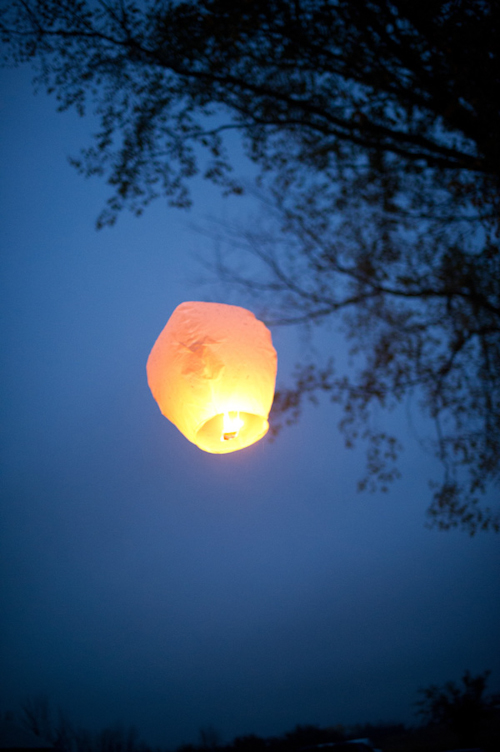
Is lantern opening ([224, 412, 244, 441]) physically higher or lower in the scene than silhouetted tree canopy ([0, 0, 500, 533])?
lower

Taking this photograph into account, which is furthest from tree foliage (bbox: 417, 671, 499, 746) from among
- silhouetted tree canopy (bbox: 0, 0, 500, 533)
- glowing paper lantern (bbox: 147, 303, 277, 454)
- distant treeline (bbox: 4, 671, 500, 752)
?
glowing paper lantern (bbox: 147, 303, 277, 454)

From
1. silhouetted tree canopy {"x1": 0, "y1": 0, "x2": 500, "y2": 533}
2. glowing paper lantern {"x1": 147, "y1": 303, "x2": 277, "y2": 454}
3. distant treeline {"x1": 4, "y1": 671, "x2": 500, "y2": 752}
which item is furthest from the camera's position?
distant treeline {"x1": 4, "y1": 671, "x2": 500, "y2": 752}

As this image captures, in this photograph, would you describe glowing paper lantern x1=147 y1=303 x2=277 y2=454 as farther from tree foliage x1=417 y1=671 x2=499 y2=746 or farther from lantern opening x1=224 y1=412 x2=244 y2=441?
tree foliage x1=417 y1=671 x2=499 y2=746

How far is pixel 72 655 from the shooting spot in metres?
3.74

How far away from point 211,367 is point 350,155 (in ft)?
9.51

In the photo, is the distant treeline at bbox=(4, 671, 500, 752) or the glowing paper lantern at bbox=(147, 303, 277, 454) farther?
the distant treeline at bbox=(4, 671, 500, 752)

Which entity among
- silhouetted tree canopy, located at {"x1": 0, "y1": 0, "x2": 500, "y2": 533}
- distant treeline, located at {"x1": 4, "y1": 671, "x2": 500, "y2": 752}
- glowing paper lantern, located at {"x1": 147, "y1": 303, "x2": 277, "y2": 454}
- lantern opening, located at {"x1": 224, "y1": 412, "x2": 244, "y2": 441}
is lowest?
distant treeline, located at {"x1": 4, "y1": 671, "x2": 500, "y2": 752}

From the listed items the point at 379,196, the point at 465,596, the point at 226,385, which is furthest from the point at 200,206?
the point at 465,596

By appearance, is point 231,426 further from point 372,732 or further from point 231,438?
point 372,732

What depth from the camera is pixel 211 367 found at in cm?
121

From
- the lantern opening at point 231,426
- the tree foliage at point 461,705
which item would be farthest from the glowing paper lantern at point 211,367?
the tree foliage at point 461,705

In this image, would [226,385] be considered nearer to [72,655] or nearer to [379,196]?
[379,196]

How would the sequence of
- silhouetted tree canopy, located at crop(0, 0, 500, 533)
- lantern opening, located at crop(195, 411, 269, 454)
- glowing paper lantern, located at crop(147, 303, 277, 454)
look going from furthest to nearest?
silhouetted tree canopy, located at crop(0, 0, 500, 533)
lantern opening, located at crop(195, 411, 269, 454)
glowing paper lantern, located at crop(147, 303, 277, 454)

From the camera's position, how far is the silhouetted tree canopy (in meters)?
2.48
